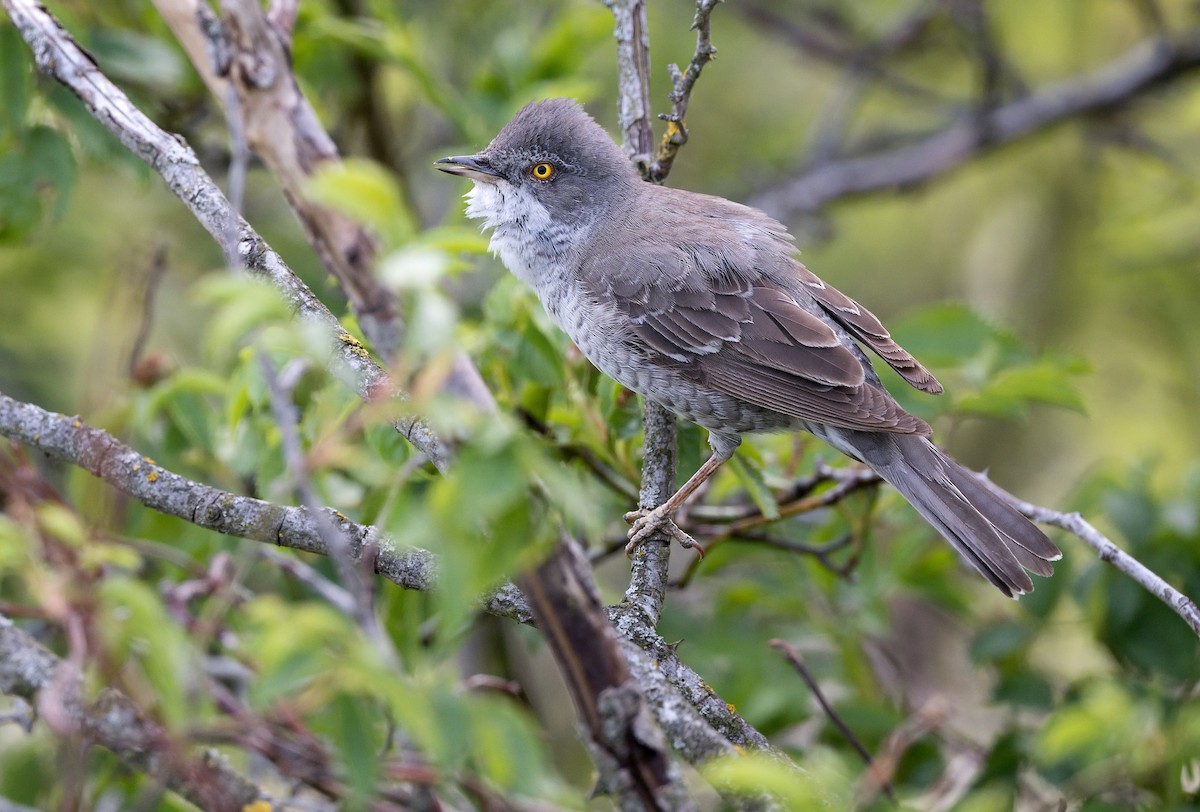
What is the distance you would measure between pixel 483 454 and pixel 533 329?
5.62ft

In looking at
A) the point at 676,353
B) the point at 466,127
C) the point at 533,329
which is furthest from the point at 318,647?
the point at 466,127

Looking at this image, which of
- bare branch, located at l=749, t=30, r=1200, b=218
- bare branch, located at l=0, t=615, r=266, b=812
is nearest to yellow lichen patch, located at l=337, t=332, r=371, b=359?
bare branch, located at l=0, t=615, r=266, b=812

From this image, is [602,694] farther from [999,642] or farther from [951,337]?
[951,337]

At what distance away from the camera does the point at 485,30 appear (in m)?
6.86

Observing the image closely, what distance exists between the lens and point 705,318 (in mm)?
3711

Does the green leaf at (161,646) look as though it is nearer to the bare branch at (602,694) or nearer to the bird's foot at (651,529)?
the bare branch at (602,694)

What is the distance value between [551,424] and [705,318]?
68cm

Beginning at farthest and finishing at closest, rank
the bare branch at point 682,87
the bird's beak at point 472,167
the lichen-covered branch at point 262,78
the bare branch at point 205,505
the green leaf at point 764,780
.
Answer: the bird's beak at point 472,167 < the lichen-covered branch at point 262,78 < the bare branch at point 682,87 < the bare branch at point 205,505 < the green leaf at point 764,780

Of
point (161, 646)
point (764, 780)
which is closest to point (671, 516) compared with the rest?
point (764, 780)

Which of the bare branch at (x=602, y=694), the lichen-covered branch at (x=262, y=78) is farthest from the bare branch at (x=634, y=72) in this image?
the bare branch at (x=602, y=694)

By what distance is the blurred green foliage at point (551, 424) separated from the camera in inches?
60.0

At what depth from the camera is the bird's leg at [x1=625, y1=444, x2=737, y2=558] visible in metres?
3.23

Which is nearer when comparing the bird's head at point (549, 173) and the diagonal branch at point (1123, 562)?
the diagonal branch at point (1123, 562)

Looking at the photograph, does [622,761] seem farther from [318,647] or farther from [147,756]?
[147,756]
